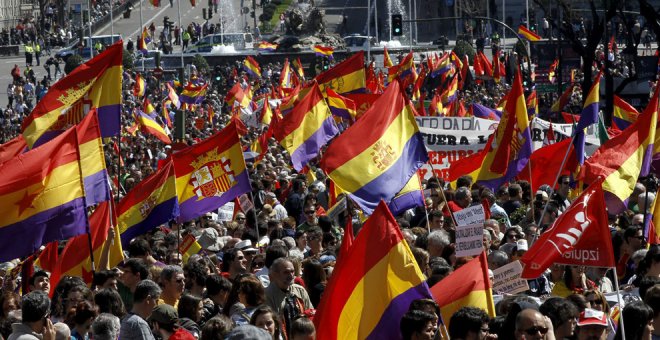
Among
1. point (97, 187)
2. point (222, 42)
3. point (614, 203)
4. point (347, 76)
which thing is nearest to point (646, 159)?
Result: point (614, 203)

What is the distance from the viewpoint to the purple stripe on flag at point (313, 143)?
1889 cm

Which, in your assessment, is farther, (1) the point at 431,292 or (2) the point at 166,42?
(2) the point at 166,42

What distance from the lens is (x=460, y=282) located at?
30.6ft

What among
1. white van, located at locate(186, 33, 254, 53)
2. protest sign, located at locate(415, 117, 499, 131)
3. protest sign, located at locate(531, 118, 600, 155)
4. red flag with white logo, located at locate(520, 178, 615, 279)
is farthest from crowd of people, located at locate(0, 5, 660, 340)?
white van, located at locate(186, 33, 254, 53)

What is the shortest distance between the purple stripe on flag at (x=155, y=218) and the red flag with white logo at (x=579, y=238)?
440 centimetres

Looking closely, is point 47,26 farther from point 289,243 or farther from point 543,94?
point 289,243

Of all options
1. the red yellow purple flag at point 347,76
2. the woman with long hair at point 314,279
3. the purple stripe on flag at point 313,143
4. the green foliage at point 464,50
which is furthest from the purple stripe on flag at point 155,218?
the green foliage at point 464,50

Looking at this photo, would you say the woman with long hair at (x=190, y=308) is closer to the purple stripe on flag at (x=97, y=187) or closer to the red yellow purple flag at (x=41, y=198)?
the red yellow purple flag at (x=41, y=198)

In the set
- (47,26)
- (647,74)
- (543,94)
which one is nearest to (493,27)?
(47,26)

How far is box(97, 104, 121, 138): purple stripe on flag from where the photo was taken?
634 inches

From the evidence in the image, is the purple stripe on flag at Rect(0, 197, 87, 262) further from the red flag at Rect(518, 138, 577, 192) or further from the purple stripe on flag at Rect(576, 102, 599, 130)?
the red flag at Rect(518, 138, 577, 192)

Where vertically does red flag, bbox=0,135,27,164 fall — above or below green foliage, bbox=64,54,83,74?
above

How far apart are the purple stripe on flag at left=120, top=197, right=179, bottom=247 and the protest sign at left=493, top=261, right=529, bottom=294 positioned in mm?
4151

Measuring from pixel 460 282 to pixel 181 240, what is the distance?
199 inches
